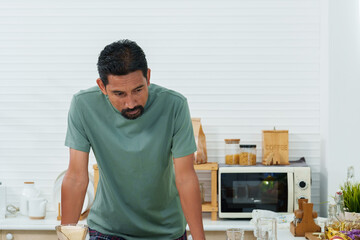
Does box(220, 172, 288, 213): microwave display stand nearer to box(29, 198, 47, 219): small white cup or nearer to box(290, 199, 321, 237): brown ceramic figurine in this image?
box(290, 199, 321, 237): brown ceramic figurine

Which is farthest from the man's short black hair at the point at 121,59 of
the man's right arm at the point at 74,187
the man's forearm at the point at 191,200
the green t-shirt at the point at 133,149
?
the man's forearm at the point at 191,200

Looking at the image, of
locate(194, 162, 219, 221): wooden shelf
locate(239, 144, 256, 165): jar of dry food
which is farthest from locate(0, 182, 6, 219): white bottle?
locate(239, 144, 256, 165): jar of dry food

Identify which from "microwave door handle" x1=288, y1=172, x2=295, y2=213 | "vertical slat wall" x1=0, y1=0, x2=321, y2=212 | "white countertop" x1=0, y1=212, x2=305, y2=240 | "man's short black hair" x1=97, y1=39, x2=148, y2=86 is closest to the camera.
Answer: "man's short black hair" x1=97, y1=39, x2=148, y2=86

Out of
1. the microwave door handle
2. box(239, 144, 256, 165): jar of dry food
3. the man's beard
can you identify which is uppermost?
the man's beard

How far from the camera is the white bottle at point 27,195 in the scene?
3843mm

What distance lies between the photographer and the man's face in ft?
6.07

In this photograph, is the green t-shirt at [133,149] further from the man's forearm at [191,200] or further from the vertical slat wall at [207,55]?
the vertical slat wall at [207,55]

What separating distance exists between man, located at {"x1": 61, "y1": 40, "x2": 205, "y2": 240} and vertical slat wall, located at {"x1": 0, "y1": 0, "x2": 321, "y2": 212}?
191 cm

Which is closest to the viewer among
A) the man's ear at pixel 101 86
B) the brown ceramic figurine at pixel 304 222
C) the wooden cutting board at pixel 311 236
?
the man's ear at pixel 101 86

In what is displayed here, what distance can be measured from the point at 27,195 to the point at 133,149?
211cm

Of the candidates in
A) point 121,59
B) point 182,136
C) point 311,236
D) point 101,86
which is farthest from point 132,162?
point 311,236

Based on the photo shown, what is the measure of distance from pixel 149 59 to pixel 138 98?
7.14 feet

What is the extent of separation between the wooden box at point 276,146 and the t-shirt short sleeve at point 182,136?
1.79 metres

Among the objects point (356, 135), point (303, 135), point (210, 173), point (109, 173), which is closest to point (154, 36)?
point (210, 173)
